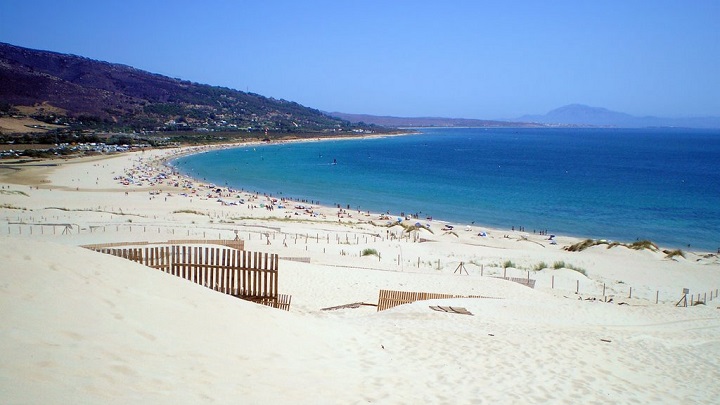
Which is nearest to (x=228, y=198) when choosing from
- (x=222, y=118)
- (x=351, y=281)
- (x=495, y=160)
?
(x=351, y=281)

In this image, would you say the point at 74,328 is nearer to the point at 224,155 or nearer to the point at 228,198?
the point at 228,198

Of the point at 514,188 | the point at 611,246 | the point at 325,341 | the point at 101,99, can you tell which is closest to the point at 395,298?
the point at 325,341

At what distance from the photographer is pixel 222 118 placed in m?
172

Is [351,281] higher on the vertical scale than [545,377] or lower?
lower

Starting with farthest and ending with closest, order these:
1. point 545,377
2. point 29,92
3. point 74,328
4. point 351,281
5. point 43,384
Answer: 1. point 29,92
2. point 351,281
3. point 545,377
4. point 74,328
5. point 43,384

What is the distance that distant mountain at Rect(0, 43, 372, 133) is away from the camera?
122m

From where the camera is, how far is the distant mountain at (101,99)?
121812 mm

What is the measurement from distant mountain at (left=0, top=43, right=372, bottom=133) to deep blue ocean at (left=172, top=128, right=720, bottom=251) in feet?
146

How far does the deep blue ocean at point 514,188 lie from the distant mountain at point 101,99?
146 feet

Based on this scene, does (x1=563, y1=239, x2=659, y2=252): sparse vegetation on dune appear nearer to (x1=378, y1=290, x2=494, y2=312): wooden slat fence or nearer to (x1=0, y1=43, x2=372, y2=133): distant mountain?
(x1=378, y1=290, x2=494, y2=312): wooden slat fence

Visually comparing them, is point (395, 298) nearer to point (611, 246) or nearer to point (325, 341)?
point (325, 341)

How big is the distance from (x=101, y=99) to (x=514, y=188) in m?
125

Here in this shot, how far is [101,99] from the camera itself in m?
144

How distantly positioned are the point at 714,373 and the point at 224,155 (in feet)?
310
